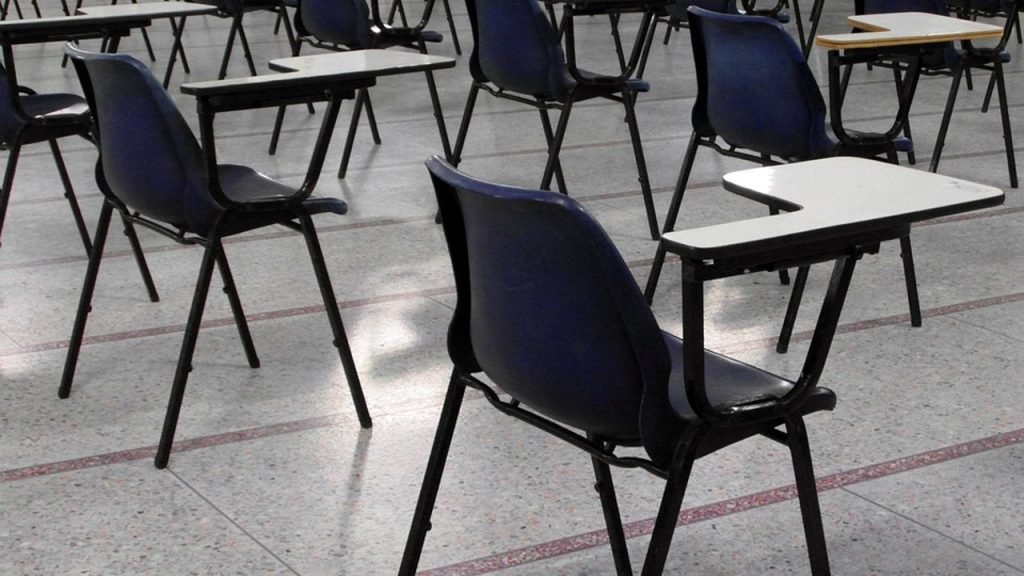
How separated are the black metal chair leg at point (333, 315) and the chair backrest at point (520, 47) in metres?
1.66

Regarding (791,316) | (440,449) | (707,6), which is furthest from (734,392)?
(707,6)

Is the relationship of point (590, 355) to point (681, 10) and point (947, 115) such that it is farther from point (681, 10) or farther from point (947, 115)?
point (681, 10)

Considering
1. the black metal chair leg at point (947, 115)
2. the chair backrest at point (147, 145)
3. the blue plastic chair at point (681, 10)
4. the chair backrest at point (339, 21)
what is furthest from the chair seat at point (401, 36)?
the chair backrest at point (147, 145)

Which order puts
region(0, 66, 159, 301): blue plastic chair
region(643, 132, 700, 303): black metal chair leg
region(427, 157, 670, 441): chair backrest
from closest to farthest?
region(427, 157, 670, 441): chair backrest < region(643, 132, 700, 303): black metal chair leg < region(0, 66, 159, 301): blue plastic chair

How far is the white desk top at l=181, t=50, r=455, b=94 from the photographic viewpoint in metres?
2.72

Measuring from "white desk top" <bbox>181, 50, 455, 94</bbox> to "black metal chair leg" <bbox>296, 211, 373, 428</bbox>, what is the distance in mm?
293

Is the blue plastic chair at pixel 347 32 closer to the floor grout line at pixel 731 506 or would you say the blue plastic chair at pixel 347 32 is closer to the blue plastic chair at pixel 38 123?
the blue plastic chair at pixel 38 123

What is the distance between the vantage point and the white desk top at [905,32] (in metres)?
3.61

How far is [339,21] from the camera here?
5730 millimetres

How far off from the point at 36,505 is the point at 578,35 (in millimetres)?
6957

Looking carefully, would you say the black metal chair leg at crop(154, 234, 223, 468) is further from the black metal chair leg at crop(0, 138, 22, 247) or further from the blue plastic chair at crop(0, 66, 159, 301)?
the black metal chair leg at crop(0, 138, 22, 247)

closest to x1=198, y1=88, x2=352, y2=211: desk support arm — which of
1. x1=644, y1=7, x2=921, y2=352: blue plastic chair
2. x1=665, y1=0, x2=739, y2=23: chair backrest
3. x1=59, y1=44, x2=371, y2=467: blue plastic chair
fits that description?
x1=59, y1=44, x2=371, y2=467: blue plastic chair

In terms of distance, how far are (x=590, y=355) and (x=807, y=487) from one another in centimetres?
39

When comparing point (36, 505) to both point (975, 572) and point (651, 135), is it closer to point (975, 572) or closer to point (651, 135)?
point (975, 572)
